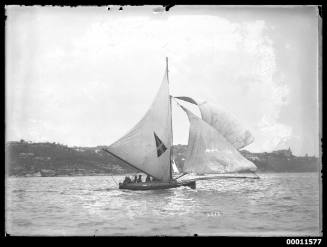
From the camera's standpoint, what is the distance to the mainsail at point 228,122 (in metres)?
7.85

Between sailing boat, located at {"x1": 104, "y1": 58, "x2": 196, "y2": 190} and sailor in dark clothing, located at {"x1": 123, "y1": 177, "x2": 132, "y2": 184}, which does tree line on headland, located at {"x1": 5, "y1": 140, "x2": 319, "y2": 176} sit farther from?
sailing boat, located at {"x1": 104, "y1": 58, "x2": 196, "y2": 190}

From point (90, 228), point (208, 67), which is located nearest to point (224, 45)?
point (208, 67)

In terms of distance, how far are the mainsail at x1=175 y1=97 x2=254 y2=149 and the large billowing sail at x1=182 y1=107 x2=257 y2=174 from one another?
13cm

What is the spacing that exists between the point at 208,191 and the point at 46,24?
3.25 m

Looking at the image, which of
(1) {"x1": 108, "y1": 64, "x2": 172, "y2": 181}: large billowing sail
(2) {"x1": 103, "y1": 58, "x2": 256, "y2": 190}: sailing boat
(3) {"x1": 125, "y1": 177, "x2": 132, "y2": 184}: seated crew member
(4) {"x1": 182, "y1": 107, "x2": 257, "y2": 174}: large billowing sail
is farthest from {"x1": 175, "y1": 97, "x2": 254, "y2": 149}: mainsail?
(3) {"x1": 125, "y1": 177, "x2": 132, "y2": 184}: seated crew member

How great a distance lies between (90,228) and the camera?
7625 millimetres

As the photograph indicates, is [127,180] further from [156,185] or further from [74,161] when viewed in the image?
[74,161]

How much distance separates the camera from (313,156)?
779 cm

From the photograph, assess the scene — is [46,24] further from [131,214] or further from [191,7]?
[131,214]

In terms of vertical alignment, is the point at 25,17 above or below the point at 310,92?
above

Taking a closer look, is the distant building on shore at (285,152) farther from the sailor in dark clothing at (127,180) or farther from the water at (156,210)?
the sailor in dark clothing at (127,180)

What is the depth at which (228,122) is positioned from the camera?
7.94 metres

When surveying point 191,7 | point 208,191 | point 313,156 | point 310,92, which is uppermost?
point 191,7

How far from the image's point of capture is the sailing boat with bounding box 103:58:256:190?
7.89m
